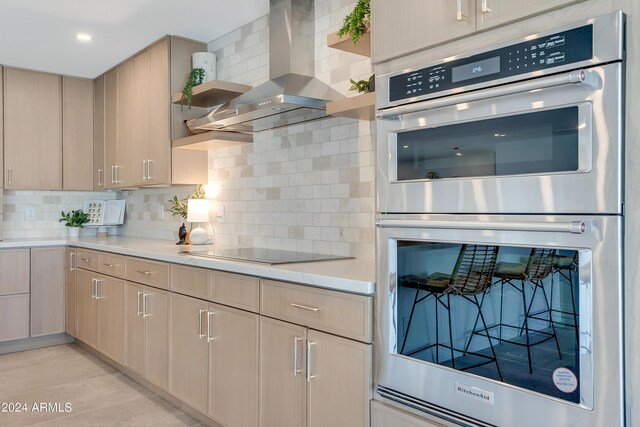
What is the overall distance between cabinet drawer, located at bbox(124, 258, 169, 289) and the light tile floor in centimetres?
73

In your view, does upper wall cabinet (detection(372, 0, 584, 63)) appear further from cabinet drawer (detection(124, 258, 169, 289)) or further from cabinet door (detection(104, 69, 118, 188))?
cabinet door (detection(104, 69, 118, 188))

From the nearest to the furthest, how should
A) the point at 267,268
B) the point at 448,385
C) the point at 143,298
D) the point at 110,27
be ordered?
1. the point at 448,385
2. the point at 267,268
3. the point at 143,298
4. the point at 110,27

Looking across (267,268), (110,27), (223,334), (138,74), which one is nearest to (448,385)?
(267,268)

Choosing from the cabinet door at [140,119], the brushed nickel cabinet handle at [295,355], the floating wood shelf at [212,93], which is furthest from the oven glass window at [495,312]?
the cabinet door at [140,119]

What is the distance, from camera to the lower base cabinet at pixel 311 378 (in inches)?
73.3

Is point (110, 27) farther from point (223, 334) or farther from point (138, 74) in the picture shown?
point (223, 334)

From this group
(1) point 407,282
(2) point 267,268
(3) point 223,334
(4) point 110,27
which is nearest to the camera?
(1) point 407,282

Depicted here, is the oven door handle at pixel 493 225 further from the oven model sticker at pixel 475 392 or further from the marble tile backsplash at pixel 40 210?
the marble tile backsplash at pixel 40 210

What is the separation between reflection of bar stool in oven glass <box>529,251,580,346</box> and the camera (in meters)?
1.28

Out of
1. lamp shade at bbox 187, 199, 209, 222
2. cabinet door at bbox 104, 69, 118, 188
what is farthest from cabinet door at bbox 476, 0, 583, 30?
cabinet door at bbox 104, 69, 118, 188

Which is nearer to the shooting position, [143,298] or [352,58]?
[352,58]

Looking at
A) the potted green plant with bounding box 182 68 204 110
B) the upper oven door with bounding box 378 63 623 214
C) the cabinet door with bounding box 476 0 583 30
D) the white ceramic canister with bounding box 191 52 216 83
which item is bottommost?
the upper oven door with bounding box 378 63 623 214

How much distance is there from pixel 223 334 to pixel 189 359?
1.36ft

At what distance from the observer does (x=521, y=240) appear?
4.51 ft
